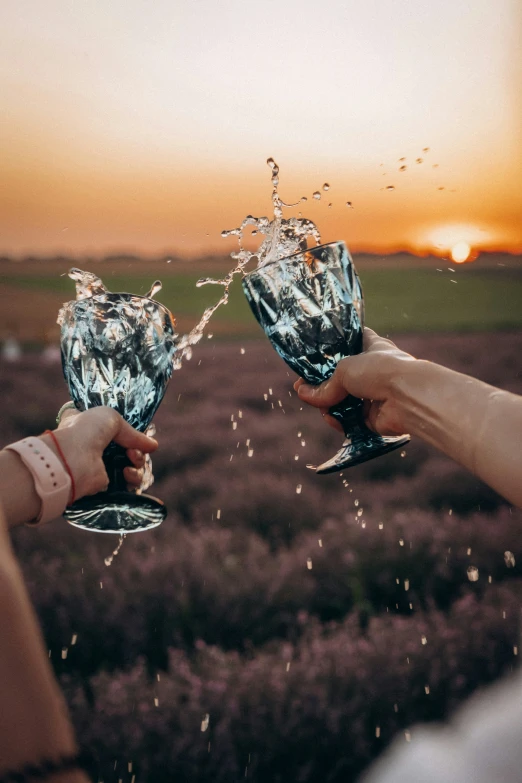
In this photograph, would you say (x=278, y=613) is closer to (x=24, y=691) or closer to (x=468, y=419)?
(x=468, y=419)

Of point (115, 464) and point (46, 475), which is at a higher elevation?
point (46, 475)

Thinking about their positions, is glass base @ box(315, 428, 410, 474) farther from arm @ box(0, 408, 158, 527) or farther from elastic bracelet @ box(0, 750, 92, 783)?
elastic bracelet @ box(0, 750, 92, 783)

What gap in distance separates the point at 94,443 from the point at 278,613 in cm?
170

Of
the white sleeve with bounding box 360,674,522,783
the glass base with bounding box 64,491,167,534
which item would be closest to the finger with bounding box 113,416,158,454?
the glass base with bounding box 64,491,167,534

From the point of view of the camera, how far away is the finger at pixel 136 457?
151 cm

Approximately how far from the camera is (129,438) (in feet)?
4.83

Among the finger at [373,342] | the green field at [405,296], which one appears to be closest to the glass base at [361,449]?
the finger at [373,342]

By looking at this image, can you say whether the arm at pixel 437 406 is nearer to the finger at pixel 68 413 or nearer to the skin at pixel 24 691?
the finger at pixel 68 413

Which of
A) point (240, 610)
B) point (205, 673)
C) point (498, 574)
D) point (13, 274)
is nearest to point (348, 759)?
point (205, 673)

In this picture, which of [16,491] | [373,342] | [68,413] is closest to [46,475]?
[16,491]

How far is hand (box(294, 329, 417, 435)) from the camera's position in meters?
1.40

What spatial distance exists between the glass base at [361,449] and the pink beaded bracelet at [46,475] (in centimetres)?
50

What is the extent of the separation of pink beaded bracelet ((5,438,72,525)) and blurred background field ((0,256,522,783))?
1208mm

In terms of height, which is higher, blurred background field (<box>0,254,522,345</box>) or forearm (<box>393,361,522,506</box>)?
forearm (<box>393,361,522,506</box>)
